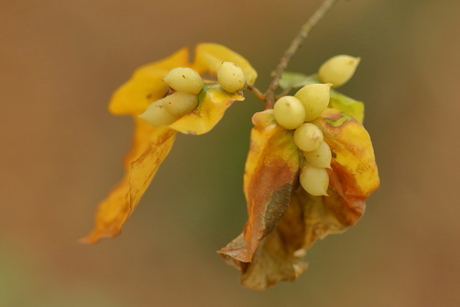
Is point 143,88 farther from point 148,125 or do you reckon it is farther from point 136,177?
point 136,177

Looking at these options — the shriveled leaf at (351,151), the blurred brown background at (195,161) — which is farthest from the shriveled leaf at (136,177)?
the blurred brown background at (195,161)

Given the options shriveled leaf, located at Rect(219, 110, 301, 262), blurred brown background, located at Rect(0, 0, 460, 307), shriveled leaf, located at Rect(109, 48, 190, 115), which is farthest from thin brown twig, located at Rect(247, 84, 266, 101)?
blurred brown background, located at Rect(0, 0, 460, 307)

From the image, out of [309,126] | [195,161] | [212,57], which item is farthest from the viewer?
[195,161]

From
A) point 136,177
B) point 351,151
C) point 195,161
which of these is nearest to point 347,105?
point 351,151

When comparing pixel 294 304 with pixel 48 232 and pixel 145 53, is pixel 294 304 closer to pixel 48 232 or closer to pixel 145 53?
pixel 48 232

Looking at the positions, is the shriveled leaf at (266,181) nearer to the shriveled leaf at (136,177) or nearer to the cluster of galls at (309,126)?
the cluster of galls at (309,126)

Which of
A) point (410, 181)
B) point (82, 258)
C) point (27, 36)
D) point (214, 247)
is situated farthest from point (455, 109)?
point (27, 36)

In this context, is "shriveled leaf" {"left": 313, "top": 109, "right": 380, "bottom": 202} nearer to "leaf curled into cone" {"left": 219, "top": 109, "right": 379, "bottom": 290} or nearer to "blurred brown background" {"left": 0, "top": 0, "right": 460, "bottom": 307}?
"leaf curled into cone" {"left": 219, "top": 109, "right": 379, "bottom": 290}
